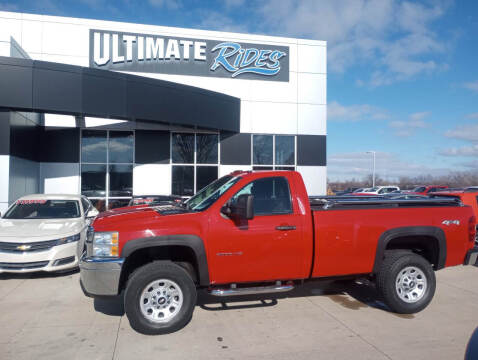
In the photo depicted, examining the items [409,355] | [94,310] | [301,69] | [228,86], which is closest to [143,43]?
[228,86]

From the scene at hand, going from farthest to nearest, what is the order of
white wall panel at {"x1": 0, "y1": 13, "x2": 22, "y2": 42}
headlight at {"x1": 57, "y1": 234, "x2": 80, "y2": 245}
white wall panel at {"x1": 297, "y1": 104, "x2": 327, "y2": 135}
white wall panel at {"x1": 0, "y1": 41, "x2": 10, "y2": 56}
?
white wall panel at {"x1": 297, "y1": 104, "x2": 327, "y2": 135}
white wall panel at {"x1": 0, "y1": 13, "x2": 22, "y2": 42}
white wall panel at {"x1": 0, "y1": 41, "x2": 10, "y2": 56}
headlight at {"x1": 57, "y1": 234, "x2": 80, "y2": 245}

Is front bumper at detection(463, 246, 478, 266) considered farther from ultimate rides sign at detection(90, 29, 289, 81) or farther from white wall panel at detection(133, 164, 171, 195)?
ultimate rides sign at detection(90, 29, 289, 81)

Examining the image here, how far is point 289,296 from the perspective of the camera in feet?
20.0

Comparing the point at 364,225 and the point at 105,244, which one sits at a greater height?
the point at 364,225

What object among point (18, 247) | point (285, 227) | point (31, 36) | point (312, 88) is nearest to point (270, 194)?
point (285, 227)

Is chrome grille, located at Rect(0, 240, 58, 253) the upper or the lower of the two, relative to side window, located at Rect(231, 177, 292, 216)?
lower

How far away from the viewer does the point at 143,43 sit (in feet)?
48.3

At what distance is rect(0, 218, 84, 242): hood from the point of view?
6.76m

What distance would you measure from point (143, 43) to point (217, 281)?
1259 centimetres

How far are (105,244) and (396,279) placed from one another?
13.1ft

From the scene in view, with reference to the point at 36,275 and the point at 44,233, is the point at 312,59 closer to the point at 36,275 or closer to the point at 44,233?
the point at 44,233

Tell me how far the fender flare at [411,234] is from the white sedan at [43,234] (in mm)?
5460

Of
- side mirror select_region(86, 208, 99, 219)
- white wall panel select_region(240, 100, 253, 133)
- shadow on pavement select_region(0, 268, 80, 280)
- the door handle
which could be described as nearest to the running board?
the door handle

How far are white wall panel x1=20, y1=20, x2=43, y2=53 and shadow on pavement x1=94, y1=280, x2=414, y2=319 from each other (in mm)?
11965
